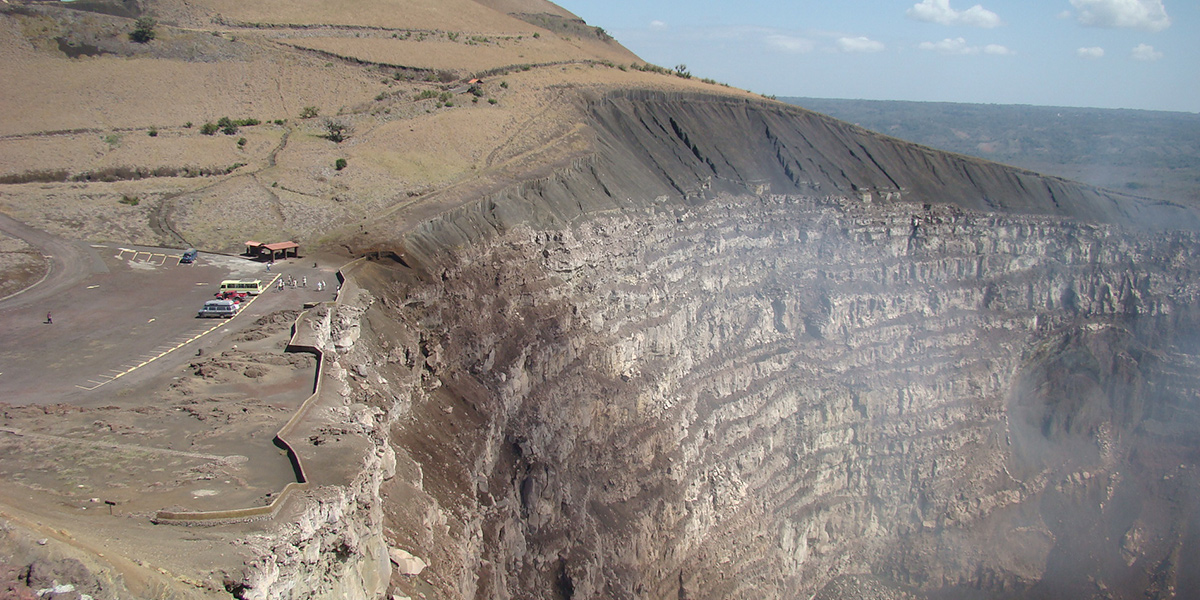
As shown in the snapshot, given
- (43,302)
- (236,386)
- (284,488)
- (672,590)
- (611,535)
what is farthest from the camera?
(672,590)

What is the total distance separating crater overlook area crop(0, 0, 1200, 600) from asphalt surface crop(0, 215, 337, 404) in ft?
3.35

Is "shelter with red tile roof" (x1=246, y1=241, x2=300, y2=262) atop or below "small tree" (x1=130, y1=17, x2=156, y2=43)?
below

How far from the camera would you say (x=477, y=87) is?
60219mm

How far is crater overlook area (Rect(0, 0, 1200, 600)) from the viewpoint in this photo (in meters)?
23.1

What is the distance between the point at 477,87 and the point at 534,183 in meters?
18.1

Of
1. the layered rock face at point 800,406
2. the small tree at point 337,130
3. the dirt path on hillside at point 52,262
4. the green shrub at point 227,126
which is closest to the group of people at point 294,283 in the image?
the layered rock face at point 800,406

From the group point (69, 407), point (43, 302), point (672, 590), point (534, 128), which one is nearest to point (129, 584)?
point (69, 407)

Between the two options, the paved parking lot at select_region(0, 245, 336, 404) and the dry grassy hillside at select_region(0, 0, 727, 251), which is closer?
the paved parking lot at select_region(0, 245, 336, 404)

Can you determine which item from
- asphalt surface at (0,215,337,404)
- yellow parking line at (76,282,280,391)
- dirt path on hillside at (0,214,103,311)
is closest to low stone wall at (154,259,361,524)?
asphalt surface at (0,215,337,404)

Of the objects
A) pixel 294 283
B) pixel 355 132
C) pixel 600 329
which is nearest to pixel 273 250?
pixel 294 283

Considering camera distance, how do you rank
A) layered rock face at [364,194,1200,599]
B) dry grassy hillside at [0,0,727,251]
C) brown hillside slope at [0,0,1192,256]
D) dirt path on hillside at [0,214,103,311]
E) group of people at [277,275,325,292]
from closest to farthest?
dirt path on hillside at [0,214,103,311], group of people at [277,275,325,292], layered rock face at [364,194,1200,599], dry grassy hillside at [0,0,727,251], brown hillside slope at [0,0,1192,256]

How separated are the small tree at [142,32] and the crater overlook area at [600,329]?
2037 millimetres

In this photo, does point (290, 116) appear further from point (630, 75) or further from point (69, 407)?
point (69, 407)

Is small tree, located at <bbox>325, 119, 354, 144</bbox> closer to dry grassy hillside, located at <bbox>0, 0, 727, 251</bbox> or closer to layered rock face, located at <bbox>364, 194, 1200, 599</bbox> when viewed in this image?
dry grassy hillside, located at <bbox>0, 0, 727, 251</bbox>
